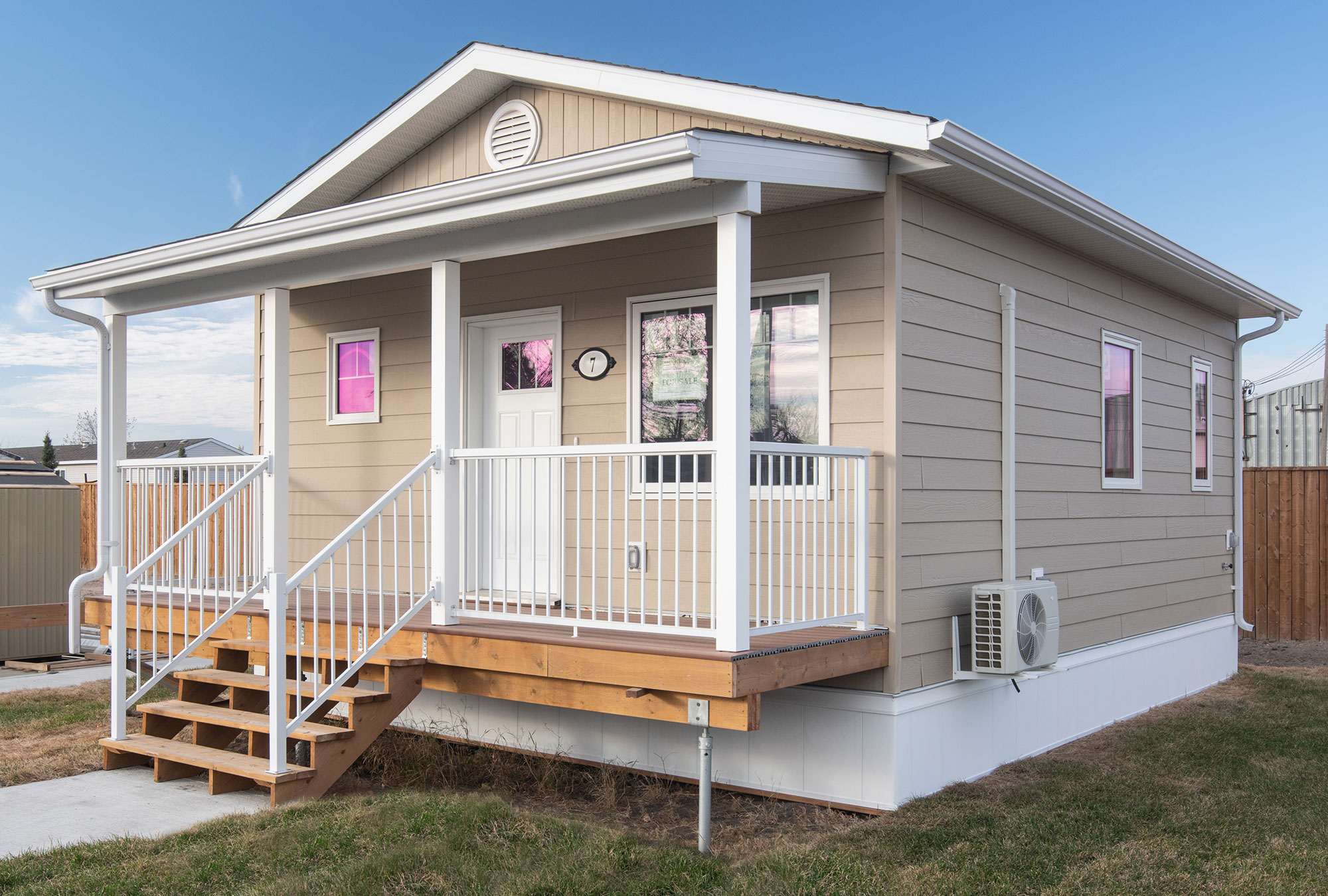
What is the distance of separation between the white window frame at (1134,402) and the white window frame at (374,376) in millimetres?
5153

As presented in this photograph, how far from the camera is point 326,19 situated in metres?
16.8

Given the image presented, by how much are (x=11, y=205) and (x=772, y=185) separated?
1836cm

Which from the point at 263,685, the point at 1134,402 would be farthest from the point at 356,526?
the point at 1134,402

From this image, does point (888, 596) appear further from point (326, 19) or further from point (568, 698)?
point (326, 19)

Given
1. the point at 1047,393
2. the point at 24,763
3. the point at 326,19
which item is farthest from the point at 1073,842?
the point at 326,19

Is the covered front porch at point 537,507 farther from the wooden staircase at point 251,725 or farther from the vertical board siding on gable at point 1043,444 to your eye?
the vertical board siding on gable at point 1043,444

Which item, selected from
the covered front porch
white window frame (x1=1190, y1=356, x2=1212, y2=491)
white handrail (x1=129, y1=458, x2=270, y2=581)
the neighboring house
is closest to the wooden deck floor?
the covered front porch

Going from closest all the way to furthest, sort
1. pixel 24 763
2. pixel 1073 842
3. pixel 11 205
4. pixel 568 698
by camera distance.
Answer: pixel 1073 842
pixel 568 698
pixel 24 763
pixel 11 205

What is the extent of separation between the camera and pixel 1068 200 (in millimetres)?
6328

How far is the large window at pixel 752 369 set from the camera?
226 inches

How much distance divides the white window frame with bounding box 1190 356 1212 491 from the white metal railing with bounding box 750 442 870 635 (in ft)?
16.3

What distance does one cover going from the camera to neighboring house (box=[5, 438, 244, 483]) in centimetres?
3488

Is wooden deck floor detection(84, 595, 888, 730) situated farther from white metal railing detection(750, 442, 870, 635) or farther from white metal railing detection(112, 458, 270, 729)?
white metal railing detection(112, 458, 270, 729)

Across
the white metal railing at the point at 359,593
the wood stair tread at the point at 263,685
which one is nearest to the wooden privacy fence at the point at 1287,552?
the white metal railing at the point at 359,593
